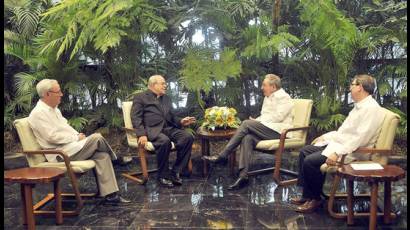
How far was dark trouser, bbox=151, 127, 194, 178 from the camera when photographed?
4.82 metres

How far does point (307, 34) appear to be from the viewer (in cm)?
603

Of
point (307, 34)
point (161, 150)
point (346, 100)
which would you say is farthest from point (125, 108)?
point (346, 100)

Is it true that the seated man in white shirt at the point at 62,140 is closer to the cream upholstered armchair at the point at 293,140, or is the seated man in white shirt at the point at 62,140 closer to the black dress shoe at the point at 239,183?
the black dress shoe at the point at 239,183

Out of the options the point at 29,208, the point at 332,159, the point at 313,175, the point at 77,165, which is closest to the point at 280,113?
the point at 313,175

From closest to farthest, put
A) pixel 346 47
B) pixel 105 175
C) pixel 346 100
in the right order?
pixel 105 175
pixel 346 47
pixel 346 100

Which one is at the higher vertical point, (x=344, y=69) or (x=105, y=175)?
(x=344, y=69)

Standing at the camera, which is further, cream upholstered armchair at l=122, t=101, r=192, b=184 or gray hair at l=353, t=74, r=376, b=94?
cream upholstered armchair at l=122, t=101, r=192, b=184

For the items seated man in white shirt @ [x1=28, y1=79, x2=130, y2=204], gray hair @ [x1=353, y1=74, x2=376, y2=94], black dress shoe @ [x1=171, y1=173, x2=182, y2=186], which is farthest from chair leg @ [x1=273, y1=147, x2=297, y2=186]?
seated man in white shirt @ [x1=28, y1=79, x2=130, y2=204]

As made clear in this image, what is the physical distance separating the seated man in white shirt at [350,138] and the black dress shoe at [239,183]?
779 mm

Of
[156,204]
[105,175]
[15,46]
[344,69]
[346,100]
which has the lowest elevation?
[156,204]

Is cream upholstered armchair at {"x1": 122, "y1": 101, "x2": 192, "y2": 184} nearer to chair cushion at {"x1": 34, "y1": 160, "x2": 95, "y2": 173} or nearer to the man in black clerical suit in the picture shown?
the man in black clerical suit

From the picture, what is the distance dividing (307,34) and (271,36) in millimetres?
474

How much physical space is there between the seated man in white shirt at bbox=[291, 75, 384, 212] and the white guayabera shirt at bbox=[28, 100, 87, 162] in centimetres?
204

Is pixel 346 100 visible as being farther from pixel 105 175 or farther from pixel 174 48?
pixel 105 175
